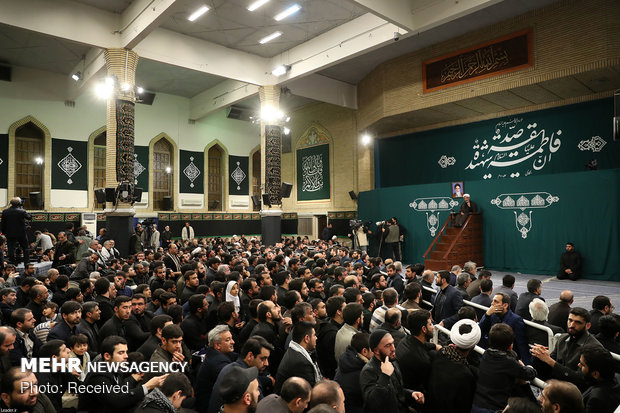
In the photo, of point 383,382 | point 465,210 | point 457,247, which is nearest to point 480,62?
point 465,210

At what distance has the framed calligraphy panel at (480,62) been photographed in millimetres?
8867

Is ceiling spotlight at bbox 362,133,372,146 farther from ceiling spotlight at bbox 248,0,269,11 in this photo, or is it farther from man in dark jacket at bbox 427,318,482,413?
man in dark jacket at bbox 427,318,482,413

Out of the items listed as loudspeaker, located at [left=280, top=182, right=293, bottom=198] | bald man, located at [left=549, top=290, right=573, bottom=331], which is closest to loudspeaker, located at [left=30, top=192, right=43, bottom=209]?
loudspeaker, located at [left=280, top=182, right=293, bottom=198]

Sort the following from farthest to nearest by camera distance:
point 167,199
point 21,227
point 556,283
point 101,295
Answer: point 167,199 < point 556,283 < point 21,227 < point 101,295

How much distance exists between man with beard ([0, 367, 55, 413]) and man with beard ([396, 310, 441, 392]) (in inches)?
76.2

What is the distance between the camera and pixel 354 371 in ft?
7.41

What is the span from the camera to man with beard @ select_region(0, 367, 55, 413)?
6.02 feet

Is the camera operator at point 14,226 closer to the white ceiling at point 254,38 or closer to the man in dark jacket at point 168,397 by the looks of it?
the white ceiling at point 254,38

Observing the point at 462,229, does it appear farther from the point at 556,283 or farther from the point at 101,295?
the point at 101,295

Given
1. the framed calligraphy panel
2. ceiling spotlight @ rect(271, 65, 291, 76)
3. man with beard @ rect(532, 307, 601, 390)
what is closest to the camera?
man with beard @ rect(532, 307, 601, 390)

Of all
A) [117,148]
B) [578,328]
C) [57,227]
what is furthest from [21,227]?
[578,328]

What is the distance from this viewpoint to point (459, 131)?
11.8 meters

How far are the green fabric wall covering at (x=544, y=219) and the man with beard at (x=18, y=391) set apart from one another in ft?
29.9

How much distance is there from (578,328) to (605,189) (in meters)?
6.61
